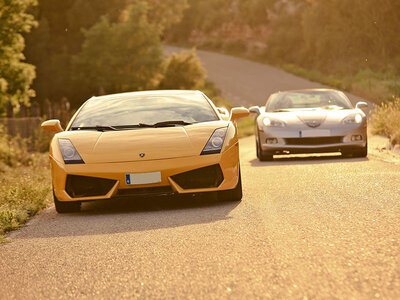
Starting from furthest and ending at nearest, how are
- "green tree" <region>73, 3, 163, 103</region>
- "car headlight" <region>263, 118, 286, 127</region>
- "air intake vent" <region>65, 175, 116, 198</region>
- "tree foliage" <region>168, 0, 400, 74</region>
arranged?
"tree foliage" <region>168, 0, 400, 74</region> → "green tree" <region>73, 3, 163, 103</region> → "car headlight" <region>263, 118, 286, 127</region> → "air intake vent" <region>65, 175, 116, 198</region>

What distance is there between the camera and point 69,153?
28.0 feet

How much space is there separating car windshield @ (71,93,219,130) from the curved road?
0.98 meters

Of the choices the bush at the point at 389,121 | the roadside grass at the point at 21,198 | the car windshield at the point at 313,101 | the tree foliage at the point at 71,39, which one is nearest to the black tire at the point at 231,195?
the roadside grass at the point at 21,198

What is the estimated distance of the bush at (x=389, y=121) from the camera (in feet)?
50.6

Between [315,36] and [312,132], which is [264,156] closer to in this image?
[312,132]

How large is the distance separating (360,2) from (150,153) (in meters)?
37.0

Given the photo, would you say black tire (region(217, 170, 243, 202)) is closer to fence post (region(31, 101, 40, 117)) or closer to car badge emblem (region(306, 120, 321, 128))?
car badge emblem (region(306, 120, 321, 128))

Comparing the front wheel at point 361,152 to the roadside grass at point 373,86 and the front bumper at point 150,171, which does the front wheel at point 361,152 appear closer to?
the roadside grass at point 373,86

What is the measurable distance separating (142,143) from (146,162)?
0.27 metres

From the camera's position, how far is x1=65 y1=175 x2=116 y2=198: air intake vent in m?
8.37

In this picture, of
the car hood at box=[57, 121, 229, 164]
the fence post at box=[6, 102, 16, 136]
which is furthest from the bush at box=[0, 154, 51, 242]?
the fence post at box=[6, 102, 16, 136]

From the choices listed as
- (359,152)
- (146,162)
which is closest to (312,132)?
(359,152)

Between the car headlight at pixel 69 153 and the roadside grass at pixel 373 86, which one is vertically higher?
the car headlight at pixel 69 153

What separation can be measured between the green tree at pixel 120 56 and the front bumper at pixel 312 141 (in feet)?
68.6
